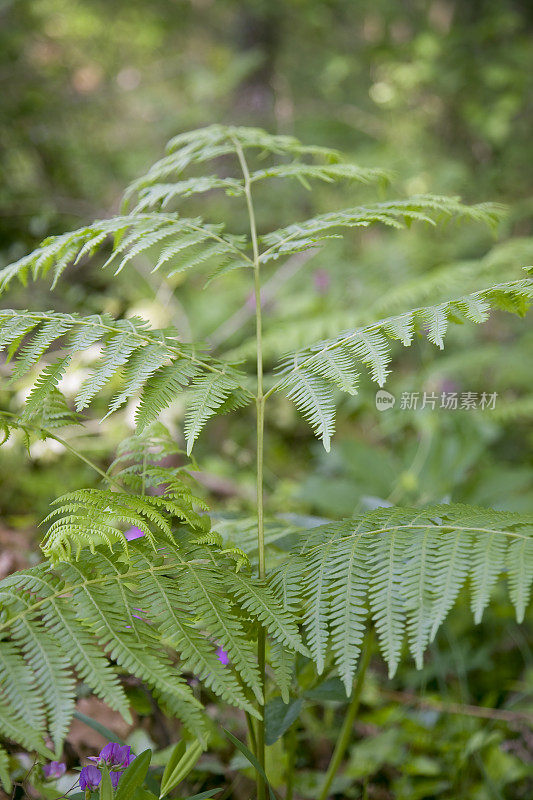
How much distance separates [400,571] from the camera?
833 mm

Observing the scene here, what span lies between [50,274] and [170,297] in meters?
0.67

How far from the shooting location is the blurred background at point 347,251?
1807mm

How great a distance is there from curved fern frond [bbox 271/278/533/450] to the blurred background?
2.10 ft

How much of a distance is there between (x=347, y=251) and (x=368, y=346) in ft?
10.3

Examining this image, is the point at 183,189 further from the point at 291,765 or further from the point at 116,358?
the point at 291,765

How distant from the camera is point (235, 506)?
7.65ft

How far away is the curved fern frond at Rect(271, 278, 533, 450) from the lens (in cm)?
90

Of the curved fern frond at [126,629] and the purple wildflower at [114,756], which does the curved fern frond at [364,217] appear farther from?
the purple wildflower at [114,756]

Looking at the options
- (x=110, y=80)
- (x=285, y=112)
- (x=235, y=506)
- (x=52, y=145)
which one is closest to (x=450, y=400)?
(x=235, y=506)

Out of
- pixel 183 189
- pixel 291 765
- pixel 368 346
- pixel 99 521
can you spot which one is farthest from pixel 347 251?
pixel 99 521

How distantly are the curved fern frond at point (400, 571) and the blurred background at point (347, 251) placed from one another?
0.60 m

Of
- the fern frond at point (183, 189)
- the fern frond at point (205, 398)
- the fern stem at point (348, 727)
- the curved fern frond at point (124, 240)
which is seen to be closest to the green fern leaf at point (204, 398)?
the fern frond at point (205, 398)

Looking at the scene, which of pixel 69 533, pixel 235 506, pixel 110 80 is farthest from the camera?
pixel 110 80

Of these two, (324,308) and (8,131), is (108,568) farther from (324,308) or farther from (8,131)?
(8,131)
